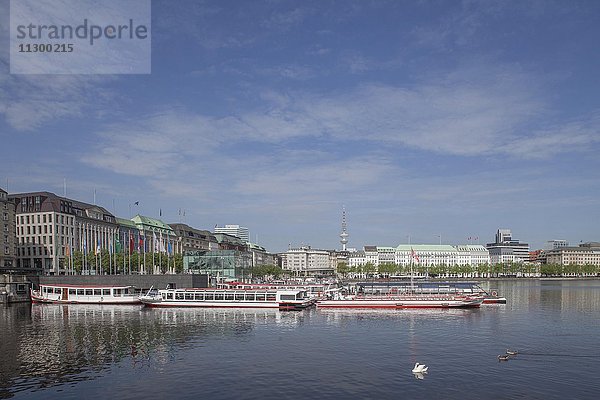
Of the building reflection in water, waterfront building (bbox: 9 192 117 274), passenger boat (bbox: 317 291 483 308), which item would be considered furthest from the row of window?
waterfront building (bbox: 9 192 117 274)

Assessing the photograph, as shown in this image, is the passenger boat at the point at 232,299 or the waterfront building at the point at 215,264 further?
the waterfront building at the point at 215,264

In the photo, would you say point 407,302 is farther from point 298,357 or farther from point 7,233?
point 7,233

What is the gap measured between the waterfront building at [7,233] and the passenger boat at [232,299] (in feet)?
201

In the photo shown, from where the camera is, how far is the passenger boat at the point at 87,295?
136375mm

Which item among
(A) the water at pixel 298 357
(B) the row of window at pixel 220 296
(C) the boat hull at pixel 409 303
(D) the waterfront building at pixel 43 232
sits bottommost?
(C) the boat hull at pixel 409 303

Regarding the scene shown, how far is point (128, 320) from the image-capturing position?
320ft

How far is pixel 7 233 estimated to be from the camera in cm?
16662

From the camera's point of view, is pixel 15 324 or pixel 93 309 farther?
pixel 93 309

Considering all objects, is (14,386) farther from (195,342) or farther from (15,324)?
(15,324)

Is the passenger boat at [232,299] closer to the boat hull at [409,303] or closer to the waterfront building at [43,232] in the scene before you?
the boat hull at [409,303]

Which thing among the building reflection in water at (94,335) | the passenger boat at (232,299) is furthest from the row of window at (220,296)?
the building reflection in water at (94,335)

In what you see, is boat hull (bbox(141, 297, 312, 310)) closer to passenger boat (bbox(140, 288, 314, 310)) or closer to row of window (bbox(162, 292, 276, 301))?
passenger boat (bbox(140, 288, 314, 310))

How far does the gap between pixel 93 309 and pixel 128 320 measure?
1186 inches

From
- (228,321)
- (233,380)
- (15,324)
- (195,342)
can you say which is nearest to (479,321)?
(228,321)
